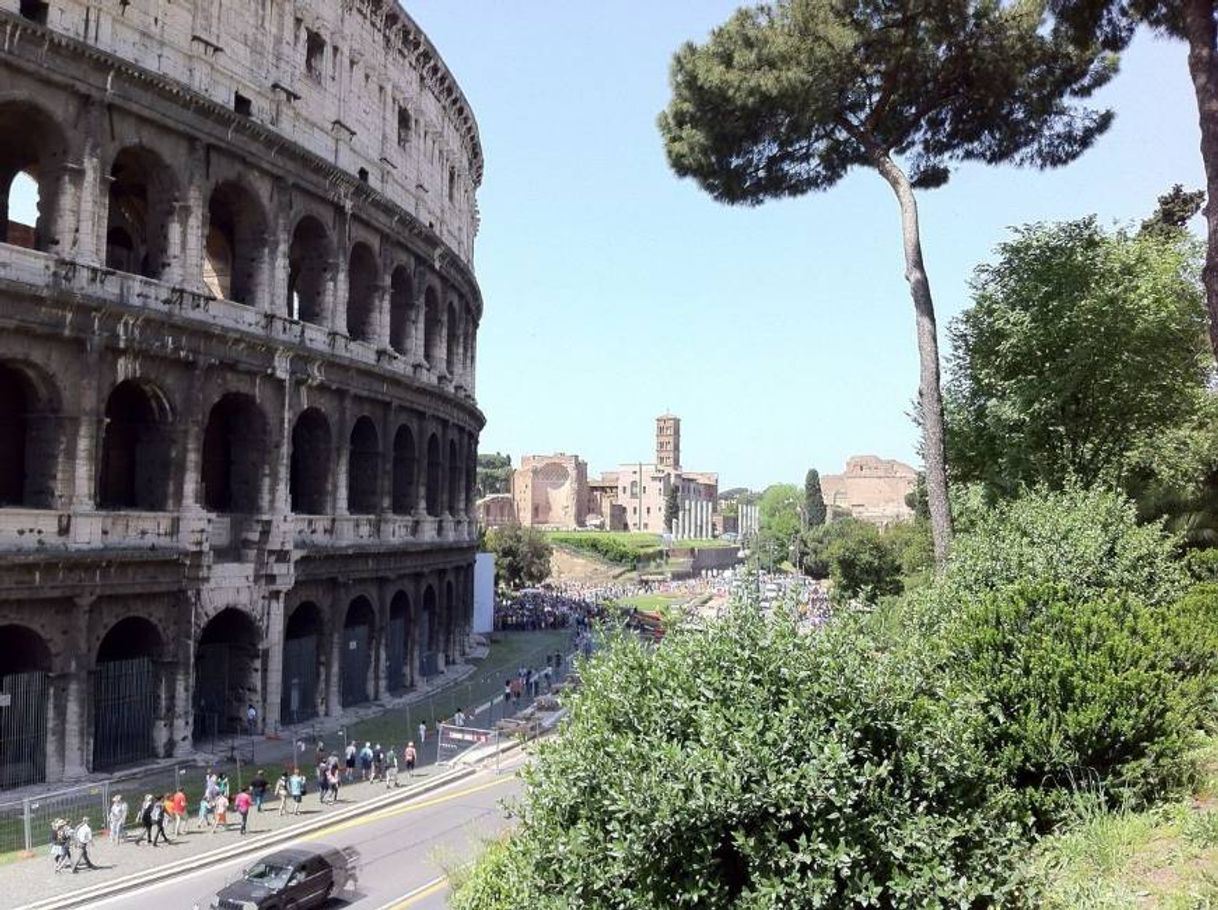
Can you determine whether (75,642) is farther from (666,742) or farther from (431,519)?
(666,742)

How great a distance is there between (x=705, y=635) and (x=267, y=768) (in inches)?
597

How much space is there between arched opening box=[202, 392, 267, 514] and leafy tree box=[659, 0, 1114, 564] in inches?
427

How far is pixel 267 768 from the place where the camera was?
19438 mm

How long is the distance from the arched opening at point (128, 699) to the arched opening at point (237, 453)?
3.47 m

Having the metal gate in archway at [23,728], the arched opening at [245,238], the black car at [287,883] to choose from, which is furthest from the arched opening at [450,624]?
the black car at [287,883]

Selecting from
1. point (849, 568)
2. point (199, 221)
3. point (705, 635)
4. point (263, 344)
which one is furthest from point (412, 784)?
point (849, 568)

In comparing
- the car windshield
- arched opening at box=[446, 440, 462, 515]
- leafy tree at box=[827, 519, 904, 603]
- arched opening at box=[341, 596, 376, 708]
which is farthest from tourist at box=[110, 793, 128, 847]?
leafy tree at box=[827, 519, 904, 603]

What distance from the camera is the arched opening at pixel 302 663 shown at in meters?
22.9

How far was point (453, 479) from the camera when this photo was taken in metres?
32.6

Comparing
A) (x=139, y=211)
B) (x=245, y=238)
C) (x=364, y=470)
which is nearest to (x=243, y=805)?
(x=364, y=470)

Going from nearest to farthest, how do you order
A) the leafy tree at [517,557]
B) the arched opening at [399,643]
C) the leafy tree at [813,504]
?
the arched opening at [399,643] → the leafy tree at [517,557] → the leafy tree at [813,504]

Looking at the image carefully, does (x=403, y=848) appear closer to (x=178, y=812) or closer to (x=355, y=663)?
(x=178, y=812)

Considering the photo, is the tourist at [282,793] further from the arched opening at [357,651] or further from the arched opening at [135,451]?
the arched opening at [357,651]

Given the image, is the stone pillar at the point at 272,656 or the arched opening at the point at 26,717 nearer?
the arched opening at the point at 26,717
